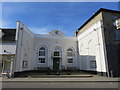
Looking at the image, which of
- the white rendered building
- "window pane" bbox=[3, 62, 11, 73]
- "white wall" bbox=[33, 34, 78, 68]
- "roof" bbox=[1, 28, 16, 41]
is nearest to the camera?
"window pane" bbox=[3, 62, 11, 73]

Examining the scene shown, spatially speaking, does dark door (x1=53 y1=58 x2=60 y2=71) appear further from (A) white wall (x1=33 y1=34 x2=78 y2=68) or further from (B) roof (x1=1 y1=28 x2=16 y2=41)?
(B) roof (x1=1 y1=28 x2=16 y2=41)

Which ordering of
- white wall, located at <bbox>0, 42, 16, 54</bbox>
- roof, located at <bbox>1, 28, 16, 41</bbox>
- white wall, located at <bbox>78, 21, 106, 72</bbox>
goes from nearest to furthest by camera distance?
white wall, located at <bbox>0, 42, 16, 54</bbox>, roof, located at <bbox>1, 28, 16, 41</bbox>, white wall, located at <bbox>78, 21, 106, 72</bbox>

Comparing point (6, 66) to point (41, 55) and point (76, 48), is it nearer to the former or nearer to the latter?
point (41, 55)

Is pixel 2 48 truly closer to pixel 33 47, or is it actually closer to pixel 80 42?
pixel 33 47

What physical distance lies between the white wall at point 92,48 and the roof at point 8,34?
12.9 m

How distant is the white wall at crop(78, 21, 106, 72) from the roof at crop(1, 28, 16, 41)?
12.9 meters

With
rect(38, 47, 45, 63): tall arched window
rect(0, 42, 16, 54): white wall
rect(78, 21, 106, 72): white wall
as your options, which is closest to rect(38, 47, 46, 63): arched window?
rect(38, 47, 45, 63): tall arched window

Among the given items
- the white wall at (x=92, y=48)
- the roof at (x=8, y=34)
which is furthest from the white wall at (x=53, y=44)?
the roof at (x=8, y=34)

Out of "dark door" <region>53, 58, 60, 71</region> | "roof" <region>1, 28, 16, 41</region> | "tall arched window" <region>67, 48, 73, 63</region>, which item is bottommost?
"dark door" <region>53, 58, 60, 71</region>

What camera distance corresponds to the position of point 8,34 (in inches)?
571

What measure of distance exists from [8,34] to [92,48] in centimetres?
1405

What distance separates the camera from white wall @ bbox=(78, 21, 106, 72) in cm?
1419

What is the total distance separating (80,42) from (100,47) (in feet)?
22.9

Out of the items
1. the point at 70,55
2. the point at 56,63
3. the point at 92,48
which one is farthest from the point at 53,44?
the point at 92,48
